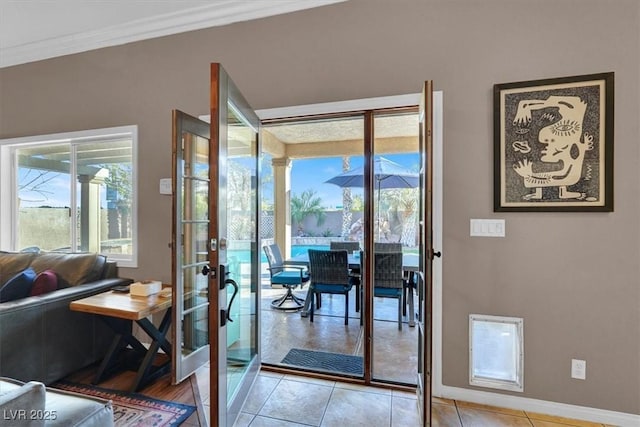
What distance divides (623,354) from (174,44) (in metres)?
4.07

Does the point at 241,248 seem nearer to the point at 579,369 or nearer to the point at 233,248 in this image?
the point at 233,248

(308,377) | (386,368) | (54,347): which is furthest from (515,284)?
(54,347)

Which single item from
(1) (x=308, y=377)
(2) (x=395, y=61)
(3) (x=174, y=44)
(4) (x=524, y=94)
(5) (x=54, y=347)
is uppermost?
(3) (x=174, y=44)

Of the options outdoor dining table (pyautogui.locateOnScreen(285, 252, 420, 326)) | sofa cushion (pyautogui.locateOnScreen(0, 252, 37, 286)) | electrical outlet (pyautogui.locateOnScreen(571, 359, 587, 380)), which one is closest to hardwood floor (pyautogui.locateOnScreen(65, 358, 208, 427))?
sofa cushion (pyautogui.locateOnScreen(0, 252, 37, 286))

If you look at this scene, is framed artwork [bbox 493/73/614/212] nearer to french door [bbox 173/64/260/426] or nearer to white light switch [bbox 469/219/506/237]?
white light switch [bbox 469/219/506/237]

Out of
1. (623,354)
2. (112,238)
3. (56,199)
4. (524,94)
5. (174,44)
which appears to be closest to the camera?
(623,354)

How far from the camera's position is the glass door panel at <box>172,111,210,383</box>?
7.50 ft

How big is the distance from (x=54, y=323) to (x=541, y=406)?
11.3 feet

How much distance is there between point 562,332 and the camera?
1.98 m

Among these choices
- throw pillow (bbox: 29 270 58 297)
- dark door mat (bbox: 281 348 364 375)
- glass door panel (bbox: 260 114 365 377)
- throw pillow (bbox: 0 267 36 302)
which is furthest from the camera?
glass door panel (bbox: 260 114 365 377)

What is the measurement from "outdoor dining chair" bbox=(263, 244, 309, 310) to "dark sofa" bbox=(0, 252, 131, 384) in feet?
5.37

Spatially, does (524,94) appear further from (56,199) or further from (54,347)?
(56,199)

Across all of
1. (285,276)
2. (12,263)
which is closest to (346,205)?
(285,276)

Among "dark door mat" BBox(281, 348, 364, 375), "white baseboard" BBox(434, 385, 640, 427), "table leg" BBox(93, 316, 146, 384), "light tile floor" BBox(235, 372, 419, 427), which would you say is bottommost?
"light tile floor" BBox(235, 372, 419, 427)
